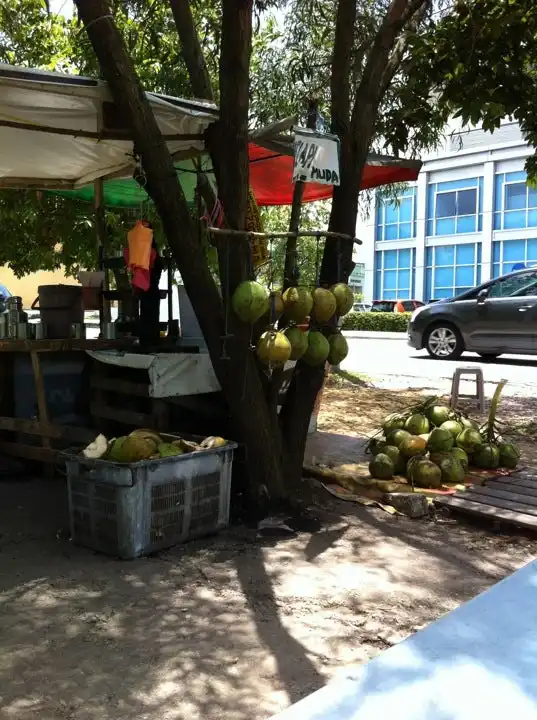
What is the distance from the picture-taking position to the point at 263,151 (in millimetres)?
6715

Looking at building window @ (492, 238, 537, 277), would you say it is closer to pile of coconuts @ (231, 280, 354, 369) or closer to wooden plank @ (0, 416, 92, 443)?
pile of coconuts @ (231, 280, 354, 369)

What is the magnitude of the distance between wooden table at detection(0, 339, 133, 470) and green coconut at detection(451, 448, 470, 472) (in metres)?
2.66

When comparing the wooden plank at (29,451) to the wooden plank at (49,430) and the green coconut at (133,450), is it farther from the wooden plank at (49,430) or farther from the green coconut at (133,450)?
the green coconut at (133,450)

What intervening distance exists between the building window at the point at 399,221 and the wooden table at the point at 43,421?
3144 centimetres

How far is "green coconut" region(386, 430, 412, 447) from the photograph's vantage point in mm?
5383

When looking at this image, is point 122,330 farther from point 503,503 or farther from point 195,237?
point 503,503

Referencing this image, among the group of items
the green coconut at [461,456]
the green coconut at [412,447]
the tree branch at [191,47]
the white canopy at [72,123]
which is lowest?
the green coconut at [461,456]

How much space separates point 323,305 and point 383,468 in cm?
144

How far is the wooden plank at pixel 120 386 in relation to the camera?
4.91 metres

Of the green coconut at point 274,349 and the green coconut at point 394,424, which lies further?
the green coconut at point 394,424

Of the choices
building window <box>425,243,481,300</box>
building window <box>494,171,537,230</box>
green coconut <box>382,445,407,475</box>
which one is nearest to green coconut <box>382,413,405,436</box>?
green coconut <box>382,445,407,475</box>

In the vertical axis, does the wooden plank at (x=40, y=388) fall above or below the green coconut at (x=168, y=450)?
above

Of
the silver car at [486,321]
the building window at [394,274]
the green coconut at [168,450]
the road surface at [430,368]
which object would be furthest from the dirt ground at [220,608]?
the building window at [394,274]

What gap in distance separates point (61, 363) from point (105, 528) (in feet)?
7.18
